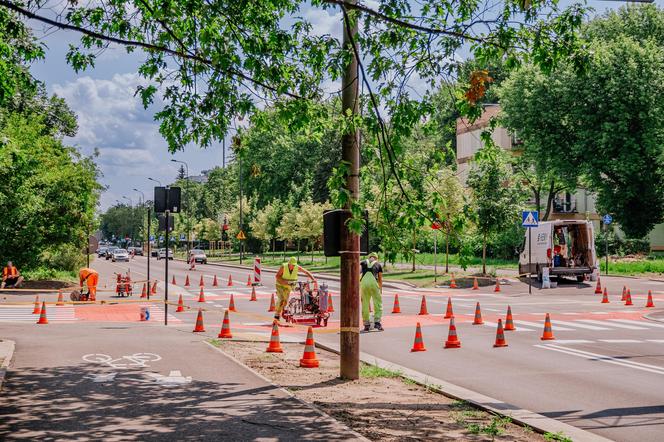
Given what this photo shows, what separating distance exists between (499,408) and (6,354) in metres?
8.16

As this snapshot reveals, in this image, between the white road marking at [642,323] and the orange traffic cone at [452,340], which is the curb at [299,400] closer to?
the orange traffic cone at [452,340]

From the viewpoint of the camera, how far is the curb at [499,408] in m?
7.64

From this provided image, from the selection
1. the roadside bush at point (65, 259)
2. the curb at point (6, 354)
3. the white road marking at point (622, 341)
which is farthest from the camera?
the roadside bush at point (65, 259)

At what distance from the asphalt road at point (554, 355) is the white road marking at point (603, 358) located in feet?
0.05

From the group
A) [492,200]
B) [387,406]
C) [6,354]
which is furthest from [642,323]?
[492,200]

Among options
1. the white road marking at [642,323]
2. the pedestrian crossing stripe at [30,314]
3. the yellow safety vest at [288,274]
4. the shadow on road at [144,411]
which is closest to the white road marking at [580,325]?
the white road marking at [642,323]

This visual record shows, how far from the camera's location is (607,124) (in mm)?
43000

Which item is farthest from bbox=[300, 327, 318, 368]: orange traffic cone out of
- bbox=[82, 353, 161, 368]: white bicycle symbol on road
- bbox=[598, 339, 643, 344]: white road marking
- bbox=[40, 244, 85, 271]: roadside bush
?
bbox=[40, 244, 85, 271]: roadside bush

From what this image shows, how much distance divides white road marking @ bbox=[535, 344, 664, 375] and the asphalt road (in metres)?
0.02

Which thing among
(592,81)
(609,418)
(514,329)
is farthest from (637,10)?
(609,418)

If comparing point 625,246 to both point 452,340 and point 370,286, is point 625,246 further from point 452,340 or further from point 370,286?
point 452,340

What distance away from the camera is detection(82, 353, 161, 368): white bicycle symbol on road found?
1198cm

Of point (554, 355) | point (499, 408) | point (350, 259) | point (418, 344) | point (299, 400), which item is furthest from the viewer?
point (418, 344)

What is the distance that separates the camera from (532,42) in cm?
921
